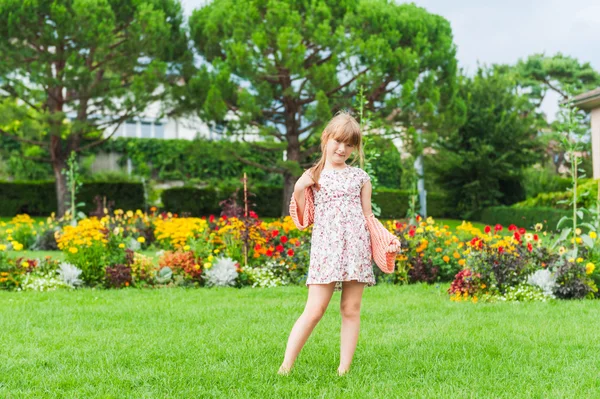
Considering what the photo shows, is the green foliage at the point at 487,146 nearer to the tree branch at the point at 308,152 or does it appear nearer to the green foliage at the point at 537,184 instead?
the green foliage at the point at 537,184

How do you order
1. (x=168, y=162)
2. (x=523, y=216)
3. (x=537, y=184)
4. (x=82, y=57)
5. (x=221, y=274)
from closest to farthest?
1. (x=221, y=274)
2. (x=523, y=216)
3. (x=82, y=57)
4. (x=537, y=184)
5. (x=168, y=162)

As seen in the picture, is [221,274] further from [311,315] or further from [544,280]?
[311,315]

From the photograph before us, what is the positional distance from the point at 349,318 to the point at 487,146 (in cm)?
1829

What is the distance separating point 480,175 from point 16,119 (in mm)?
13620

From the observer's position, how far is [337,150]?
3.79 metres

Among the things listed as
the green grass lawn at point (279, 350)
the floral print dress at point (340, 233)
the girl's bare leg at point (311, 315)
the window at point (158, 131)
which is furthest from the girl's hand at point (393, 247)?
the window at point (158, 131)

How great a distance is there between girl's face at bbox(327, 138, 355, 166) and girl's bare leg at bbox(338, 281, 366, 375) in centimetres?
67

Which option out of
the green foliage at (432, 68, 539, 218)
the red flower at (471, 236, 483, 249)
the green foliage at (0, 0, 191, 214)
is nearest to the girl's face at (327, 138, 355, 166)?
the red flower at (471, 236, 483, 249)

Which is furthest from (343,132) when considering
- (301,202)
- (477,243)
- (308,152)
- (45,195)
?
(45,195)

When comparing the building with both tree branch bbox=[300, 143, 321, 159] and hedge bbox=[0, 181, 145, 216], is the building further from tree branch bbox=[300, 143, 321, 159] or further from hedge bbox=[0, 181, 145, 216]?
hedge bbox=[0, 181, 145, 216]

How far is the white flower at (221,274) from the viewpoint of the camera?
25.4ft

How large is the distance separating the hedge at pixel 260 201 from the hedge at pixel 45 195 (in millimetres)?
1089

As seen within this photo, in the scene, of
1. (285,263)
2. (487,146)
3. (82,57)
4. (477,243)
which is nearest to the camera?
(477,243)

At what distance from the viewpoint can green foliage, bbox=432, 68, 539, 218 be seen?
21547mm
